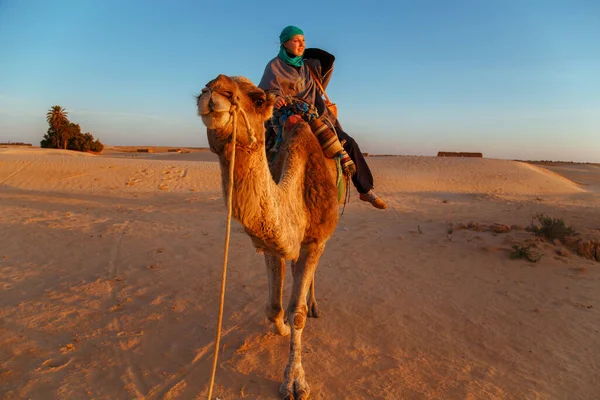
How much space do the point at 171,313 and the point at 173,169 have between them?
55.2 ft

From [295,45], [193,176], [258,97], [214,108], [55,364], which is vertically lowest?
[55,364]

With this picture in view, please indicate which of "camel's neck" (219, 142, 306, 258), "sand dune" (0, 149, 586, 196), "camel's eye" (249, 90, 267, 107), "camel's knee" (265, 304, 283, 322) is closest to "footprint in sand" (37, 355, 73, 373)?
"camel's knee" (265, 304, 283, 322)

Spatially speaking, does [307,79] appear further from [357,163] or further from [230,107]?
[230,107]

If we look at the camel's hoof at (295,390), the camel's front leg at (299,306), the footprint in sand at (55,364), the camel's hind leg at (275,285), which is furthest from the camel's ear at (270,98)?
the footprint in sand at (55,364)

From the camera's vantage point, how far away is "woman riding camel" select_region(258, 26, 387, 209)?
4109 mm

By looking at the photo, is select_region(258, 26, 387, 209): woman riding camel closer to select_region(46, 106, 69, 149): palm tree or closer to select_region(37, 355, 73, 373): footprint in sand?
select_region(37, 355, 73, 373): footprint in sand

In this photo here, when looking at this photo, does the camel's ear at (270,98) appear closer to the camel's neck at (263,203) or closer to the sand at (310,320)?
the camel's neck at (263,203)

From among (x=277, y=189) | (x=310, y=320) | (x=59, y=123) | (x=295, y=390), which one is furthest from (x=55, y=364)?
(x=59, y=123)

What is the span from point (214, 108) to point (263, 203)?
728 millimetres

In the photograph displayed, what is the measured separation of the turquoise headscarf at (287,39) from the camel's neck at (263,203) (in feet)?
5.38

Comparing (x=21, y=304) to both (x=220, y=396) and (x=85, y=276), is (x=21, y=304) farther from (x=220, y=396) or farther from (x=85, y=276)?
(x=220, y=396)

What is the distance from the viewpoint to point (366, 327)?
15.1 ft

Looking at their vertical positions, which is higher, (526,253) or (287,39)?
(287,39)

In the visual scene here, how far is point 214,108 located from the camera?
2023 mm
